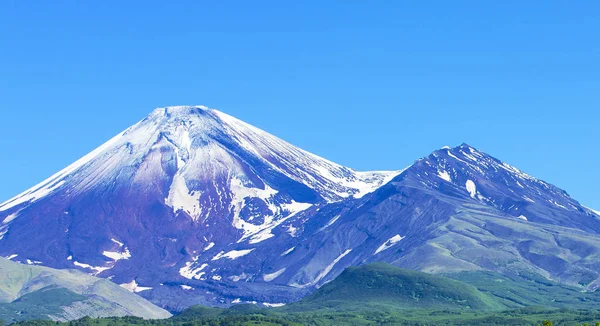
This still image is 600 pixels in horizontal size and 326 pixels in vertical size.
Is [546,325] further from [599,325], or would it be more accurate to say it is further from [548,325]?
[599,325]

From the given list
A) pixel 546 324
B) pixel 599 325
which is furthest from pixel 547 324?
pixel 599 325

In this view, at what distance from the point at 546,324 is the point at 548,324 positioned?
0.72 m

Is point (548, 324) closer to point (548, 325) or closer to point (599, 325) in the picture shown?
point (548, 325)

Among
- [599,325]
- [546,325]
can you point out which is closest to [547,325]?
[546,325]

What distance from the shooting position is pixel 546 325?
147 meters

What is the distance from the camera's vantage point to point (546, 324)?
147250 mm

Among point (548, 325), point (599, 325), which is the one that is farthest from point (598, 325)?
point (548, 325)

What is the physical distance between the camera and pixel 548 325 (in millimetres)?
147875

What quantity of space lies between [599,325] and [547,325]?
11657 mm

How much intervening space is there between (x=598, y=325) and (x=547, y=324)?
1138 cm

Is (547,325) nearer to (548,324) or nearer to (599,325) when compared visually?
(548,324)

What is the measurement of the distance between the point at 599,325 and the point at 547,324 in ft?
36.9

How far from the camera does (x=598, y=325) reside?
511 feet

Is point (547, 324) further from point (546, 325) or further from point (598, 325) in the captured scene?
point (598, 325)
